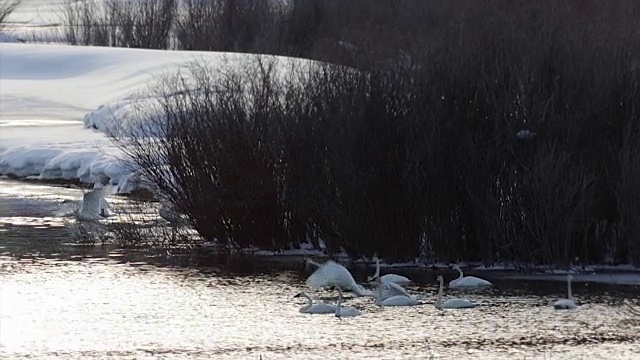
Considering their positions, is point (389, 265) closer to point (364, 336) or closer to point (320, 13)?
point (364, 336)

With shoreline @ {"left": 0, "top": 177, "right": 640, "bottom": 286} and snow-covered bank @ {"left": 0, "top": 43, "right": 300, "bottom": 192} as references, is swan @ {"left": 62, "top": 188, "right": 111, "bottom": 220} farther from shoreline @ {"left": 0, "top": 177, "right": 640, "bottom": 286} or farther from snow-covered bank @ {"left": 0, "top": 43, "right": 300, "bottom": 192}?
snow-covered bank @ {"left": 0, "top": 43, "right": 300, "bottom": 192}

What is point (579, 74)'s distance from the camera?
42.3ft

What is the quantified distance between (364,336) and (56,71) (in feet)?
81.3

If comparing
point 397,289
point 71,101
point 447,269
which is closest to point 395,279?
point 397,289

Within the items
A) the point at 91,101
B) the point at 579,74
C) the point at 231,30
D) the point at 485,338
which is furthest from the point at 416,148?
Result: the point at 231,30

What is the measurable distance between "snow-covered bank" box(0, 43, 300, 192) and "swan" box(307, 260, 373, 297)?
6509 millimetres

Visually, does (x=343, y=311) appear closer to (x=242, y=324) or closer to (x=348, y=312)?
(x=348, y=312)

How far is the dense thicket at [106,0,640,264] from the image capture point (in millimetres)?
12586

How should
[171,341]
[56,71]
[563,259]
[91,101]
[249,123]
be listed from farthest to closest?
[56,71]
[91,101]
[249,123]
[563,259]
[171,341]

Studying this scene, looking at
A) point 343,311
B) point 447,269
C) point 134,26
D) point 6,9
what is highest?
point 6,9

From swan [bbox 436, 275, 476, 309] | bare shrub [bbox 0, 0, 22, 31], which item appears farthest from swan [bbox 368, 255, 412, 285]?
→ bare shrub [bbox 0, 0, 22, 31]

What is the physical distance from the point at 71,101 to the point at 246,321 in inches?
776

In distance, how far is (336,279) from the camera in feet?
36.0

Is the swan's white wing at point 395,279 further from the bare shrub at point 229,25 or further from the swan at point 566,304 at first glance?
the bare shrub at point 229,25
